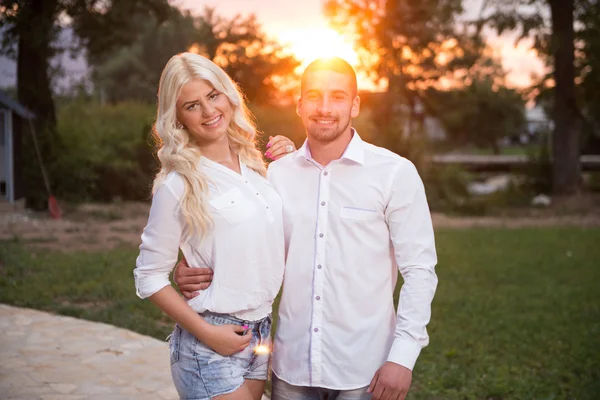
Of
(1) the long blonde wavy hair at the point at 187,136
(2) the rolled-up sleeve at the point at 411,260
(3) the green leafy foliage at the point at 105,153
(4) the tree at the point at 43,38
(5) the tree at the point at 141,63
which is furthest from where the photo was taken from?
(5) the tree at the point at 141,63

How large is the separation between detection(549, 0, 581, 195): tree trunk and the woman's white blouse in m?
21.9

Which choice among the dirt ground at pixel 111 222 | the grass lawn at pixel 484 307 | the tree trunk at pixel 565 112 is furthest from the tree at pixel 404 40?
the grass lawn at pixel 484 307

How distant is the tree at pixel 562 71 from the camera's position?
23.1m

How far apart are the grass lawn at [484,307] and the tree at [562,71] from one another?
9611mm

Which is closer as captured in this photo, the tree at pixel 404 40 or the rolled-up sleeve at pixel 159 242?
the rolled-up sleeve at pixel 159 242

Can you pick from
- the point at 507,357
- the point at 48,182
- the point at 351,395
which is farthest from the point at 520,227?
the point at 351,395

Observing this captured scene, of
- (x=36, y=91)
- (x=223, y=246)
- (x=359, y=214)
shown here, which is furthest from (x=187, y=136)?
(x=36, y=91)

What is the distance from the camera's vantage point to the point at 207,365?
2.89 meters

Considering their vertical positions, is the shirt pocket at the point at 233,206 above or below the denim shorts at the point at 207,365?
above

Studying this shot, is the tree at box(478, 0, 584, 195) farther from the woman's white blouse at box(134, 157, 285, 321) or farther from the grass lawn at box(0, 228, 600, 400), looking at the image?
the woman's white blouse at box(134, 157, 285, 321)

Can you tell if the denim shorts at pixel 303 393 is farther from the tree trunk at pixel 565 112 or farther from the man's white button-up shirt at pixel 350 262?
the tree trunk at pixel 565 112

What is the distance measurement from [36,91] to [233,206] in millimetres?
20461

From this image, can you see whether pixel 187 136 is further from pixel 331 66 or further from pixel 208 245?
pixel 331 66

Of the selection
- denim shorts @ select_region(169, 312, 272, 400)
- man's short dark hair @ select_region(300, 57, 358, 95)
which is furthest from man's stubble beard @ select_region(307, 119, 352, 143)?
denim shorts @ select_region(169, 312, 272, 400)
